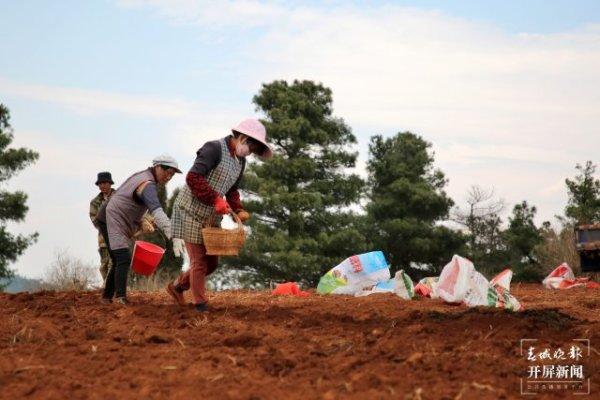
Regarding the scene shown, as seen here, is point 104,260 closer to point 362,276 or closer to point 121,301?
point 121,301

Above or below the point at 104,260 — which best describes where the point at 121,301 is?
below

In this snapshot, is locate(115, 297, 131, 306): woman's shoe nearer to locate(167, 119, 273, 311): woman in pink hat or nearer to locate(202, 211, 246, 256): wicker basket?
locate(167, 119, 273, 311): woman in pink hat

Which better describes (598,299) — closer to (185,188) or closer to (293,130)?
(185,188)

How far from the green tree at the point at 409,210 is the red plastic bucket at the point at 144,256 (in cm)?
2391

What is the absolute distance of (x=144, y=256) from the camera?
33.2 feet

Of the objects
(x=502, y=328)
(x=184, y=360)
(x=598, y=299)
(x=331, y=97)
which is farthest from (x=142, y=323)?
(x=331, y=97)

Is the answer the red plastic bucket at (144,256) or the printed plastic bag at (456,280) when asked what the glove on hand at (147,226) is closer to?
the red plastic bucket at (144,256)

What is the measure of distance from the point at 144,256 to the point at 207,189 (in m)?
2.30

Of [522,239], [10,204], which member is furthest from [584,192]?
[10,204]

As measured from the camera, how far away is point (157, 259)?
399 inches

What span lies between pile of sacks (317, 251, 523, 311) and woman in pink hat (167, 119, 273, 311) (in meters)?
2.52

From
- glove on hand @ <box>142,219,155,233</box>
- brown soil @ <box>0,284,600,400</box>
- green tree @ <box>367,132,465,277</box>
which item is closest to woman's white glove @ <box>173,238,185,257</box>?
brown soil @ <box>0,284,600,400</box>

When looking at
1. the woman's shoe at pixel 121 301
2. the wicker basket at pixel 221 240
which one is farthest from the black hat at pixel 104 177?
the wicker basket at pixel 221 240

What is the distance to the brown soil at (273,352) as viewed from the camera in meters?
4.76
